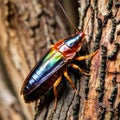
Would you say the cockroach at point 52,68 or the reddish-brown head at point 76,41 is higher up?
the reddish-brown head at point 76,41

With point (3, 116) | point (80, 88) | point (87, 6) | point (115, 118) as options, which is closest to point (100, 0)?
point (87, 6)

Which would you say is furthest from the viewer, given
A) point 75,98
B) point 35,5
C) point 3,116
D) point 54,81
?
point 3,116

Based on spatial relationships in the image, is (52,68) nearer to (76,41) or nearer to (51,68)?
(51,68)

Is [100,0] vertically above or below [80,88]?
above

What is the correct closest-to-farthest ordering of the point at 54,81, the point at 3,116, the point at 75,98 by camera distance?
the point at 75,98 → the point at 54,81 → the point at 3,116

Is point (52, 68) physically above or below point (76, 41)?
below

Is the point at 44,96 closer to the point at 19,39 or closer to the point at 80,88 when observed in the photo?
the point at 80,88

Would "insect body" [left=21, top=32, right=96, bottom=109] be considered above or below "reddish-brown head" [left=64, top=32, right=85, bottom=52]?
below

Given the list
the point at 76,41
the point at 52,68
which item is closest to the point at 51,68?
the point at 52,68
